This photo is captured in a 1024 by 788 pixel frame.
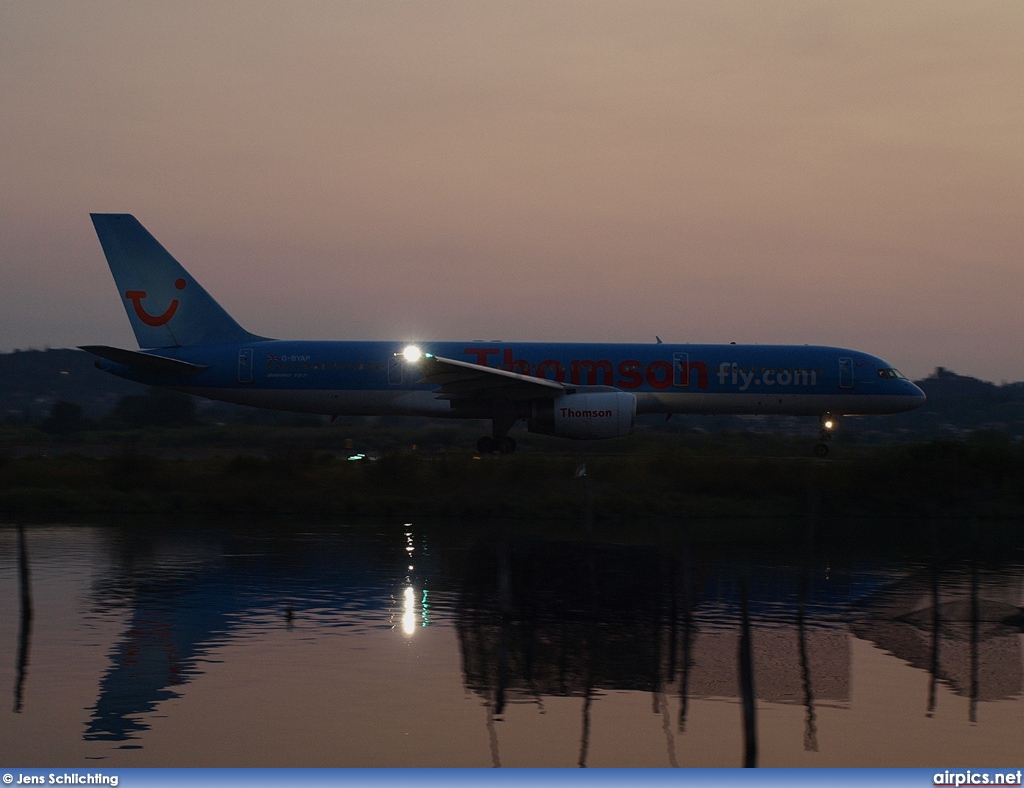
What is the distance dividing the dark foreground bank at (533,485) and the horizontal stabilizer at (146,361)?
323cm

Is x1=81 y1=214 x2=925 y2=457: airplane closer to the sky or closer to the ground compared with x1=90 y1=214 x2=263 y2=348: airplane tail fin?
closer to the ground

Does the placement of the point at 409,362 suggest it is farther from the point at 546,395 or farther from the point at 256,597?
the point at 256,597

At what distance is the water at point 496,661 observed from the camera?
9.62 metres

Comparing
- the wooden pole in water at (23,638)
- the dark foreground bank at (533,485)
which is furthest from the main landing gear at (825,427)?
the wooden pole in water at (23,638)

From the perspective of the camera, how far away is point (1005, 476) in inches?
1262

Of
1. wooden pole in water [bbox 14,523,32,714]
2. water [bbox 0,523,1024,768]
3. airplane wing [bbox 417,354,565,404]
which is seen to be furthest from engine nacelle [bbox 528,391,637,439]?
wooden pole in water [bbox 14,523,32,714]

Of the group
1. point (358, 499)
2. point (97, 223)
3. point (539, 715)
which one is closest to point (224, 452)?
point (97, 223)

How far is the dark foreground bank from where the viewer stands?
27.2 meters

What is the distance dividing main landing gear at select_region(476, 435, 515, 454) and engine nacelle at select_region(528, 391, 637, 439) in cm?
204

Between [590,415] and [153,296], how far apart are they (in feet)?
46.9

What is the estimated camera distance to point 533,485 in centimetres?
2869

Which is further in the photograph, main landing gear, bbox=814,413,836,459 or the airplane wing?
main landing gear, bbox=814,413,836,459

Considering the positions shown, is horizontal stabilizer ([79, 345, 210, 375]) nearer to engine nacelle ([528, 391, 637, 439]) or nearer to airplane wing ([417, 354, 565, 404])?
airplane wing ([417, 354, 565, 404])

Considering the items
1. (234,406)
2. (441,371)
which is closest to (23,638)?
(441,371)
